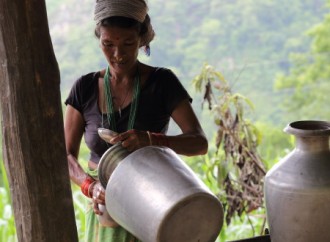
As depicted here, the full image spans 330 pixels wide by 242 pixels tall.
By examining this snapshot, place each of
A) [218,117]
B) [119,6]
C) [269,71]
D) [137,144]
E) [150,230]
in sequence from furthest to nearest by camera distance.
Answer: [269,71] → [218,117] → [119,6] → [137,144] → [150,230]

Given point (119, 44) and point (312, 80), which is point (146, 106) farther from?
point (312, 80)

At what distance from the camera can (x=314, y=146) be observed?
5.36 feet

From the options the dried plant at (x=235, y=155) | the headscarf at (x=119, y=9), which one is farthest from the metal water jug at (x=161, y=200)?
the dried plant at (x=235, y=155)

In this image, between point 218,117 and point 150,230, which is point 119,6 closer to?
point 150,230

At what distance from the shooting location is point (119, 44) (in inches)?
78.0

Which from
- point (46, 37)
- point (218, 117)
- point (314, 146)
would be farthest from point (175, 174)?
point (218, 117)

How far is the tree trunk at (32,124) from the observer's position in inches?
A: 63.2

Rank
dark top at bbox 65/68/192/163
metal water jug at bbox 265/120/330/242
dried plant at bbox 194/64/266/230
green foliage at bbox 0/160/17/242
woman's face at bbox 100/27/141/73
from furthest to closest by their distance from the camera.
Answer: green foliage at bbox 0/160/17/242, dried plant at bbox 194/64/266/230, dark top at bbox 65/68/192/163, woman's face at bbox 100/27/141/73, metal water jug at bbox 265/120/330/242

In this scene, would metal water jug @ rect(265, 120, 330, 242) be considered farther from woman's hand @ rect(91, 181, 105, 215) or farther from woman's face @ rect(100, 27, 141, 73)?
woman's face @ rect(100, 27, 141, 73)

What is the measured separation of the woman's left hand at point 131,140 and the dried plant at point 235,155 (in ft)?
5.52

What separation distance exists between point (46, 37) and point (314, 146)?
0.71 meters

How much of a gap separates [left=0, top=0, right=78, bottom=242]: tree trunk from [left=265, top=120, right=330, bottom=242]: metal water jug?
539 millimetres

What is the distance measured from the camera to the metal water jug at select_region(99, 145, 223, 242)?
4.85 feet

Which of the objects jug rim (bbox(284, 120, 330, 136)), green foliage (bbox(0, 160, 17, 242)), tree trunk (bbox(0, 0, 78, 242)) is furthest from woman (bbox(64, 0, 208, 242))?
green foliage (bbox(0, 160, 17, 242))
